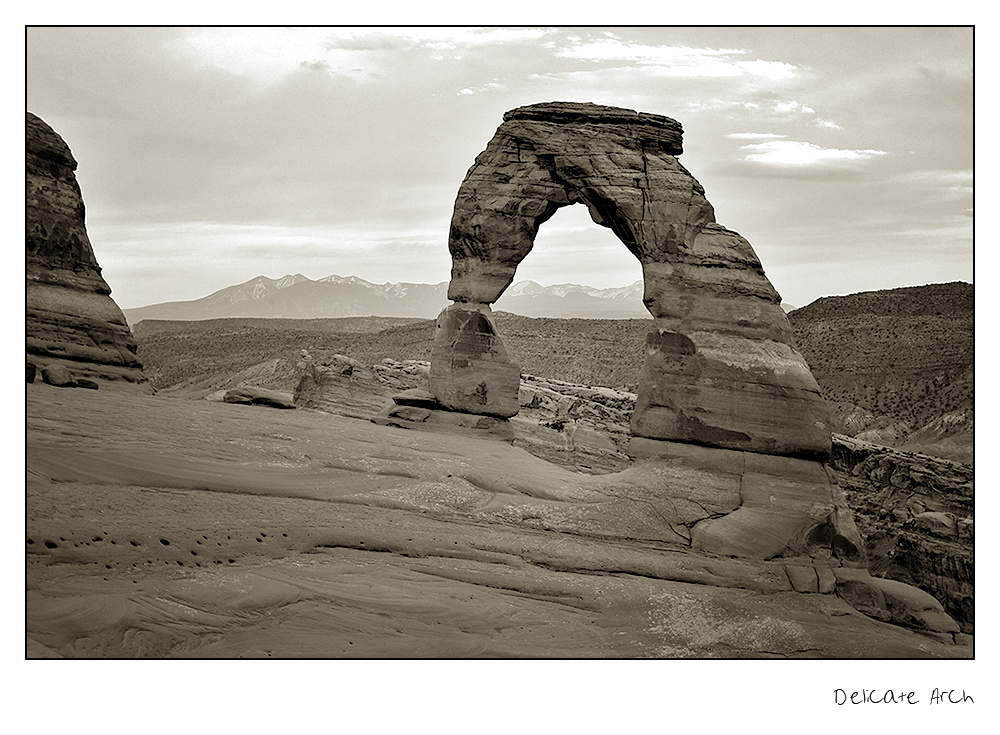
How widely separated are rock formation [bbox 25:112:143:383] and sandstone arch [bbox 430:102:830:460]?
19.2 ft

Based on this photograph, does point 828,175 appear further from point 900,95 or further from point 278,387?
point 278,387

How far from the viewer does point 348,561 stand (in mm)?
9250

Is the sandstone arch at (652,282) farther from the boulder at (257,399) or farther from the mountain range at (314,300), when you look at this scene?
the mountain range at (314,300)

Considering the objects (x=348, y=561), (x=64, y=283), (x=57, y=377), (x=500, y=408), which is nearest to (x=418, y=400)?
(x=500, y=408)

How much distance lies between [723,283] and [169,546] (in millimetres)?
8198

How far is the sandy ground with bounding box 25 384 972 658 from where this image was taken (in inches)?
322

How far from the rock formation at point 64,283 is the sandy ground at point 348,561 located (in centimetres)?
344

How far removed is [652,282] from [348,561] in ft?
20.7

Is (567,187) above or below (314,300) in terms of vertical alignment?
below

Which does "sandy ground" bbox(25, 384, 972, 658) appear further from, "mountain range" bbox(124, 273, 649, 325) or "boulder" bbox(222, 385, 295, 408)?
"mountain range" bbox(124, 273, 649, 325)

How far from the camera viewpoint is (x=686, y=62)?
1146cm

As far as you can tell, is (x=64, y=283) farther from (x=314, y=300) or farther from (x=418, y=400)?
(x=314, y=300)

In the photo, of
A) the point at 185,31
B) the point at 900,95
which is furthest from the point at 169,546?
the point at 900,95

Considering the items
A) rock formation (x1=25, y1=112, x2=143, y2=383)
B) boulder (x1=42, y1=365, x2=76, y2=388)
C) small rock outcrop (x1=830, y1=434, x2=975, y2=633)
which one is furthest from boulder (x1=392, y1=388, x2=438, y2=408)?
small rock outcrop (x1=830, y1=434, x2=975, y2=633)
